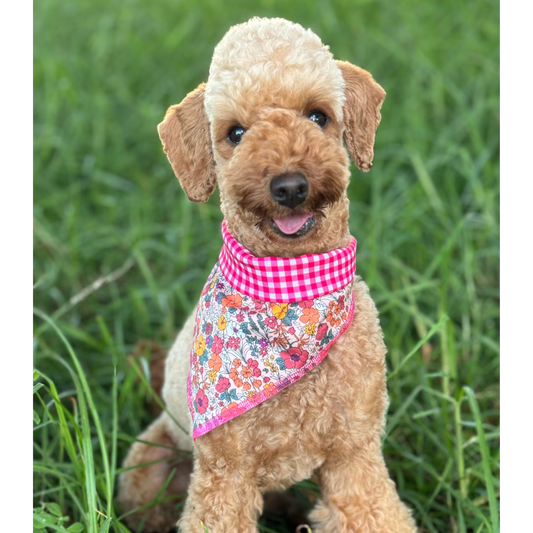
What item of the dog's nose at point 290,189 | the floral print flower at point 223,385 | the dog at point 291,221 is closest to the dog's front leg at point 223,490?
the dog at point 291,221

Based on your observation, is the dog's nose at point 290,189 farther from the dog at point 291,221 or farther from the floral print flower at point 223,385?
the floral print flower at point 223,385

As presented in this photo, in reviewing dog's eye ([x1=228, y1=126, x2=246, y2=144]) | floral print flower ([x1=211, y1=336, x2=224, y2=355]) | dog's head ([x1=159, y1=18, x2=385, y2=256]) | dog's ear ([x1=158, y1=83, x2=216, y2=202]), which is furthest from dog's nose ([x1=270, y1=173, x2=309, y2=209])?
floral print flower ([x1=211, y1=336, x2=224, y2=355])

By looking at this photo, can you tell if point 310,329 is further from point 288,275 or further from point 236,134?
point 236,134

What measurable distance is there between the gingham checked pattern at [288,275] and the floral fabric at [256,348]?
0.02 m

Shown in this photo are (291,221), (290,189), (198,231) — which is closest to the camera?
(290,189)

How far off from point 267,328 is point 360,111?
0.61m

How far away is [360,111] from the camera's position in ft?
5.90

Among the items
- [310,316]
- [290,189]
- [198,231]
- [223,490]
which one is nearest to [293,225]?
[290,189]

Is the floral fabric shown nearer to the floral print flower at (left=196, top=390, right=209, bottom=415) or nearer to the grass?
the floral print flower at (left=196, top=390, right=209, bottom=415)

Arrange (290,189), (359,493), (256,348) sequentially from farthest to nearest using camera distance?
(359,493), (256,348), (290,189)

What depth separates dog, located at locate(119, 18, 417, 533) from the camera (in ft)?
5.24

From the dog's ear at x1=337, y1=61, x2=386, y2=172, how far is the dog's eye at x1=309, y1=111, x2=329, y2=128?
0.09m
